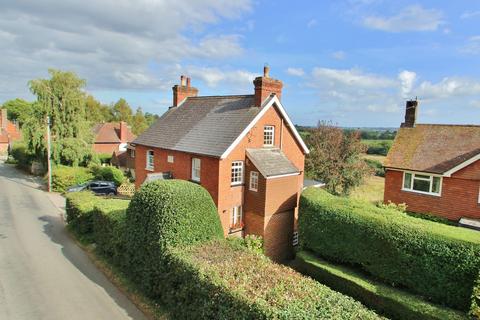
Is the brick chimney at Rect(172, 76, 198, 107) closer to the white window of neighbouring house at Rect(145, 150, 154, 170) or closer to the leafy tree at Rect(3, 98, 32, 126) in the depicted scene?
the white window of neighbouring house at Rect(145, 150, 154, 170)

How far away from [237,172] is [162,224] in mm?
8887

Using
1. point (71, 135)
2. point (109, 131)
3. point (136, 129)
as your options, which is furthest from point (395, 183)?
point (136, 129)

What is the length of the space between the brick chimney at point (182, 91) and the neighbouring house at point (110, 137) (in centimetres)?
2910

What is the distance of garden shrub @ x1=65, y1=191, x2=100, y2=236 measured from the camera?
1895 cm

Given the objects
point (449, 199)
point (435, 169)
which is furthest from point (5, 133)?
point (449, 199)

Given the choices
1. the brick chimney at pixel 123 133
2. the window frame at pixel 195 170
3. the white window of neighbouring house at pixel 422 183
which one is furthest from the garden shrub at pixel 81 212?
the brick chimney at pixel 123 133

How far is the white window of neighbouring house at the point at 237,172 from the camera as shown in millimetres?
19766

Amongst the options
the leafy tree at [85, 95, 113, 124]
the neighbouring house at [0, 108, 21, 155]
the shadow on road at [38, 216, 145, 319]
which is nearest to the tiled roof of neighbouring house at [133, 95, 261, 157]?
the shadow on road at [38, 216, 145, 319]

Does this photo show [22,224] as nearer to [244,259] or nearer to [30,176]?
[244,259]

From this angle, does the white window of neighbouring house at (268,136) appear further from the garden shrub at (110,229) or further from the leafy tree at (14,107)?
the leafy tree at (14,107)

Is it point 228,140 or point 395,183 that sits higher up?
point 228,140

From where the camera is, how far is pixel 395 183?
78.4ft

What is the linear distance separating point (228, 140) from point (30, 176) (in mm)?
34901

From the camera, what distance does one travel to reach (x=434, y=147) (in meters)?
23.3
